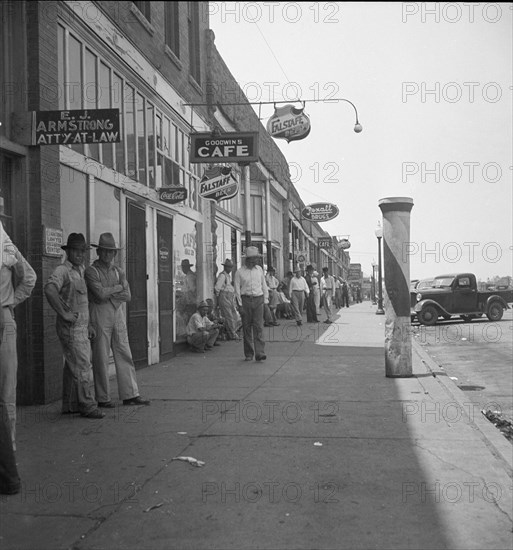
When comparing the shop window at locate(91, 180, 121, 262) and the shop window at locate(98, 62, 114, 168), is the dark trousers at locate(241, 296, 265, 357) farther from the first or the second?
the shop window at locate(98, 62, 114, 168)

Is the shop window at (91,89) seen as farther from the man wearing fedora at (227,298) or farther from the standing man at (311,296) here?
the standing man at (311,296)

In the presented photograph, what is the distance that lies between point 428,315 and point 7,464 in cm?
1775

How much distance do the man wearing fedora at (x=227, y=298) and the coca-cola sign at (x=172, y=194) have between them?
2.80 metres

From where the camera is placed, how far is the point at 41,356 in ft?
21.3

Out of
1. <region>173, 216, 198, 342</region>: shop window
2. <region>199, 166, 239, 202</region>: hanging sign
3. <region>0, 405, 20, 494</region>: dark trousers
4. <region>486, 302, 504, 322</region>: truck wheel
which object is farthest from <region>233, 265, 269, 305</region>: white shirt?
<region>486, 302, 504, 322</region>: truck wheel

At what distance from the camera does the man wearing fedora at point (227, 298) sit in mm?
12914

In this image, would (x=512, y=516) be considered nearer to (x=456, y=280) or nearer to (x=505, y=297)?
(x=456, y=280)

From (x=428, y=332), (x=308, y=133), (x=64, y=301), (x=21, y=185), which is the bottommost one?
(x=428, y=332)

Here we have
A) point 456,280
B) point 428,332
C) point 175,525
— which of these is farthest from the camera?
point 456,280

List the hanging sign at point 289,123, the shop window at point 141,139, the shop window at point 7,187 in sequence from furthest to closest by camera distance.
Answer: the hanging sign at point 289,123 → the shop window at point 141,139 → the shop window at point 7,187

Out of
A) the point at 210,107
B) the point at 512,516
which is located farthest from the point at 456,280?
the point at 512,516

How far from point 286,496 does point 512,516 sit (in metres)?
1.33

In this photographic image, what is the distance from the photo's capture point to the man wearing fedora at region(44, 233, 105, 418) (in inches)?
233

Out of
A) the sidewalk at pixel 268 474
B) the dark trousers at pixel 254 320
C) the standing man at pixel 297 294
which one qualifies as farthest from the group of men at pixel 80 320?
the standing man at pixel 297 294
